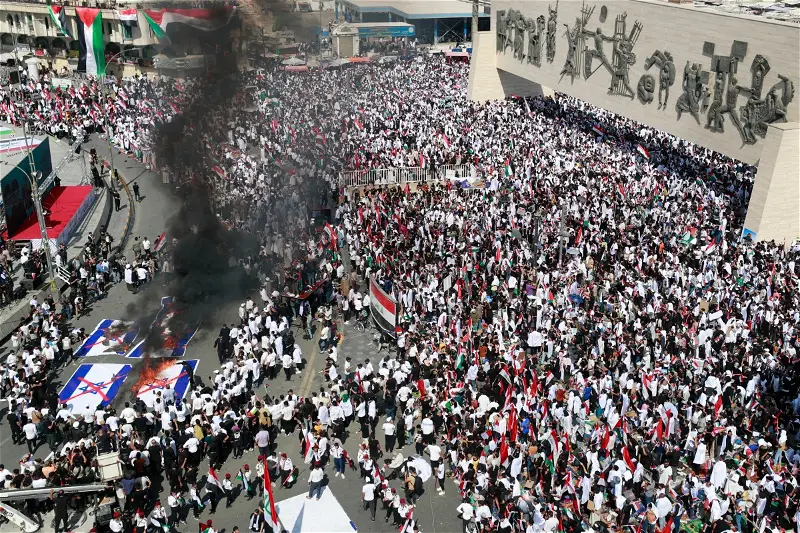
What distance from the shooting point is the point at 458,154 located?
39.2m

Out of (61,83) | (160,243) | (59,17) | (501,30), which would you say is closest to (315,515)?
(160,243)

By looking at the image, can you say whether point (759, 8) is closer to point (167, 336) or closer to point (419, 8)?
point (167, 336)

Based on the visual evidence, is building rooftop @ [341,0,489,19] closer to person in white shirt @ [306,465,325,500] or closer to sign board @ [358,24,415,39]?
sign board @ [358,24,415,39]

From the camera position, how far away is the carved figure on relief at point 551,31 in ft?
147

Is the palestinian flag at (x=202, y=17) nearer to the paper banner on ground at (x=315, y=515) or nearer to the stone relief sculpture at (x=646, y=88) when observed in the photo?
the paper banner on ground at (x=315, y=515)

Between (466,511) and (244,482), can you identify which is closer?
(466,511)

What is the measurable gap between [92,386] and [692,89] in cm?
2587

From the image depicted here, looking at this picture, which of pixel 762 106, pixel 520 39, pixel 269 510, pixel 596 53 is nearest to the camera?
pixel 269 510

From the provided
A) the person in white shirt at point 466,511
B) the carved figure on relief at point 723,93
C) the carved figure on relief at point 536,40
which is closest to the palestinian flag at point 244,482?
the person in white shirt at point 466,511

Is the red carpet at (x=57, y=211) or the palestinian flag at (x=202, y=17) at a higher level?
the palestinian flag at (x=202, y=17)

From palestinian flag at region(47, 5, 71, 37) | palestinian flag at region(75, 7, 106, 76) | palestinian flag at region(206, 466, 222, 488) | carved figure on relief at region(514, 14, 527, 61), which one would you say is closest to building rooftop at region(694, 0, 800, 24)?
carved figure on relief at region(514, 14, 527, 61)

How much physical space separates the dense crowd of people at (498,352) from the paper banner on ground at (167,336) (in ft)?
6.37

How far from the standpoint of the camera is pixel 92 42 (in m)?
49.4

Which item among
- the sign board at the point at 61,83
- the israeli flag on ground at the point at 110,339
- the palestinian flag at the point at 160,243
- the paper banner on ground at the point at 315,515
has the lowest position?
the paper banner on ground at the point at 315,515
